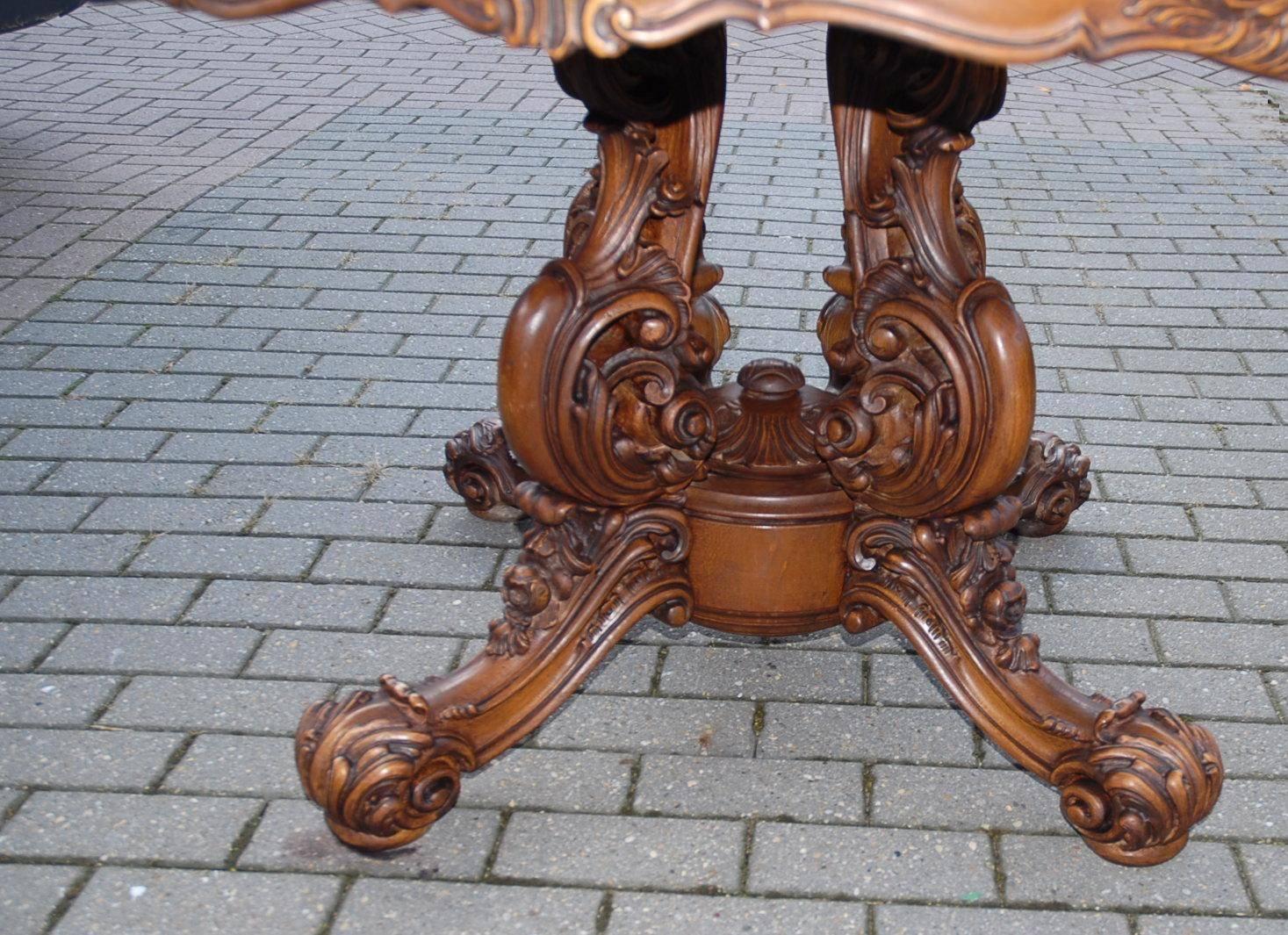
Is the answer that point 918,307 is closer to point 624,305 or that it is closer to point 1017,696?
point 624,305

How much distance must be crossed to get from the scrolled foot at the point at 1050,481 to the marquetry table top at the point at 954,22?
158cm

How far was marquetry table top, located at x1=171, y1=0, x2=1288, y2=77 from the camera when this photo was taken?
47.9 inches

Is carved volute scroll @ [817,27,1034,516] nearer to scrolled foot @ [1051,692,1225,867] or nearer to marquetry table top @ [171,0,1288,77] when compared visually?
scrolled foot @ [1051,692,1225,867]

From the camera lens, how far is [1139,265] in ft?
15.3

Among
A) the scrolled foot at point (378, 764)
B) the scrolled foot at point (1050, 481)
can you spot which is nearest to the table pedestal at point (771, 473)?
the scrolled foot at point (378, 764)

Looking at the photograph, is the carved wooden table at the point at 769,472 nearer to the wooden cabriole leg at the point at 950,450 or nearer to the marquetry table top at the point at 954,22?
the wooden cabriole leg at the point at 950,450

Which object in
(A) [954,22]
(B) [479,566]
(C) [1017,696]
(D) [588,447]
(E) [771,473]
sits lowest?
(B) [479,566]

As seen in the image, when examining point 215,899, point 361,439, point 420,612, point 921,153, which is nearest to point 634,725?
point 420,612

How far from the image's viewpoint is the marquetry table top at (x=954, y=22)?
1.22 meters

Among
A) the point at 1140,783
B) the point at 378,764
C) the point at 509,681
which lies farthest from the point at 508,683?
the point at 1140,783

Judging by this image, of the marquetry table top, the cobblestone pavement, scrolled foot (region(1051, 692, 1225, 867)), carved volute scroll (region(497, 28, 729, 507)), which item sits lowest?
the cobblestone pavement

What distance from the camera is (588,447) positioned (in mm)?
2148

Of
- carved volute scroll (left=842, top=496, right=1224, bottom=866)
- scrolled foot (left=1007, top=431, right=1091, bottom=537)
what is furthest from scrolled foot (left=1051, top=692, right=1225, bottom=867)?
scrolled foot (left=1007, top=431, right=1091, bottom=537)

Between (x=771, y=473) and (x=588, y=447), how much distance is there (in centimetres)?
33
